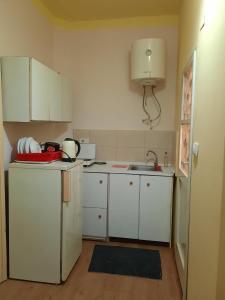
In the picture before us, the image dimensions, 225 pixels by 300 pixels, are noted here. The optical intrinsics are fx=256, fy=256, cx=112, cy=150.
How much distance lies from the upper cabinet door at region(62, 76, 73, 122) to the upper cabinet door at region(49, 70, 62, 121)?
0.34ft

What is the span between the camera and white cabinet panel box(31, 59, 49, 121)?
222 cm

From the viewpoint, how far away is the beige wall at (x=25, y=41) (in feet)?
7.69

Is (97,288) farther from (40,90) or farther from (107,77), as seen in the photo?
(107,77)

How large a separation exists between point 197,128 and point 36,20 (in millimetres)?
2322

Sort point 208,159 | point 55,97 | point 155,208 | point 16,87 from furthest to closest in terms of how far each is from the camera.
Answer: point 155,208 → point 55,97 → point 16,87 → point 208,159

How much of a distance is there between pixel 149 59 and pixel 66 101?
1092 mm

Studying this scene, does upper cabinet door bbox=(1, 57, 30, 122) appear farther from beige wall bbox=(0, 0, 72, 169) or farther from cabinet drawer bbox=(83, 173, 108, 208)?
cabinet drawer bbox=(83, 173, 108, 208)

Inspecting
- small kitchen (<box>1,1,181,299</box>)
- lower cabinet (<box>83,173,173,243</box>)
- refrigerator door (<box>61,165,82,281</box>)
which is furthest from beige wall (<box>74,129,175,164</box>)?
refrigerator door (<box>61,165,82,281</box>)

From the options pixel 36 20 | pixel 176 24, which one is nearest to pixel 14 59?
pixel 36 20

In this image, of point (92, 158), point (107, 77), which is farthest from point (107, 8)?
point (92, 158)

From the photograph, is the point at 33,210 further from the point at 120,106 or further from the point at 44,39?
the point at 44,39

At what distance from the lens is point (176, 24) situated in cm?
319

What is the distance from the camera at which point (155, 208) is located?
9.60 ft

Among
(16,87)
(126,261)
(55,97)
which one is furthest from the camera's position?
(55,97)
